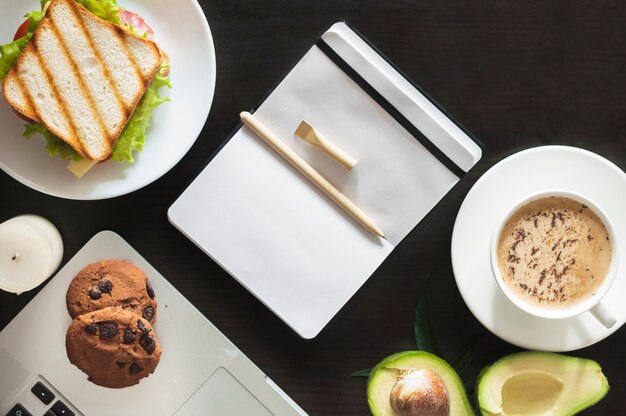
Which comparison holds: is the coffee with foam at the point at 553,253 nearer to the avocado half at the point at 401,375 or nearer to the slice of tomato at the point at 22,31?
the avocado half at the point at 401,375

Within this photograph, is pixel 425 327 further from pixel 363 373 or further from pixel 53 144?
pixel 53 144

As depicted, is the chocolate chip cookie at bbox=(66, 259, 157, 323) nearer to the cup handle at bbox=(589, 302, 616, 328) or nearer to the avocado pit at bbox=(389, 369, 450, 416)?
the avocado pit at bbox=(389, 369, 450, 416)

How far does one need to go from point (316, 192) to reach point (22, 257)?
0.45 m

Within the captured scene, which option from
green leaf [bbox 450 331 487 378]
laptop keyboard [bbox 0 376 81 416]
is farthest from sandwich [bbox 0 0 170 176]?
green leaf [bbox 450 331 487 378]

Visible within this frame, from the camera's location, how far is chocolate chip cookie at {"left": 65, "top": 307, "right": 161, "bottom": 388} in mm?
1038

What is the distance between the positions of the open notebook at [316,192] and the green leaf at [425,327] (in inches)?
4.4

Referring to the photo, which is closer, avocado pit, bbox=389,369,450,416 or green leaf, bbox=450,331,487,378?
avocado pit, bbox=389,369,450,416

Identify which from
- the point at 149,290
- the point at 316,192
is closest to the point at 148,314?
the point at 149,290

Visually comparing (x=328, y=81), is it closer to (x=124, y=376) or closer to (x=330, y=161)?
(x=330, y=161)

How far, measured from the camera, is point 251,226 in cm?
105

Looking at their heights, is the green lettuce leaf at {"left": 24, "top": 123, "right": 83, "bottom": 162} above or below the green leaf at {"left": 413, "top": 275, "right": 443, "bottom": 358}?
below

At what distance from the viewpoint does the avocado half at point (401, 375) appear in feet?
3.42

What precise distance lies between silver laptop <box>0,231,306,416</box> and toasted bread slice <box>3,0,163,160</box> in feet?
0.57

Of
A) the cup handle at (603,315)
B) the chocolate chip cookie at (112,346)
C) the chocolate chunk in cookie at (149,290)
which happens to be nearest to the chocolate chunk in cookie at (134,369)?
the chocolate chip cookie at (112,346)
